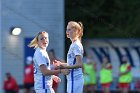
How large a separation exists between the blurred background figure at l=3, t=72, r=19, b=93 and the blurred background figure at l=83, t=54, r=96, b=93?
329cm

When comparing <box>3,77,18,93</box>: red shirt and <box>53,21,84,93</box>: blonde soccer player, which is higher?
<box>53,21,84,93</box>: blonde soccer player

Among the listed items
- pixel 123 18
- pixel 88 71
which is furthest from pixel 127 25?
pixel 88 71

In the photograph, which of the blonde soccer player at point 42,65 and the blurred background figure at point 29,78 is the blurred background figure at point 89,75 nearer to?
the blurred background figure at point 29,78

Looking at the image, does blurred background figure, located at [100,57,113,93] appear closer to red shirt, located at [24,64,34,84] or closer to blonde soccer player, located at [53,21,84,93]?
red shirt, located at [24,64,34,84]

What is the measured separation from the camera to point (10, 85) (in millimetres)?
25125

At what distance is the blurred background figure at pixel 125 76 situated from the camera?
26466 millimetres

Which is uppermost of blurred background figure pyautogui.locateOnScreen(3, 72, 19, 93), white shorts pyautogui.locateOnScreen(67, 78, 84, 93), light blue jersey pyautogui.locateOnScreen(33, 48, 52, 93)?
light blue jersey pyautogui.locateOnScreen(33, 48, 52, 93)

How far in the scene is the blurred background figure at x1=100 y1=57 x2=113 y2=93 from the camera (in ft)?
88.2

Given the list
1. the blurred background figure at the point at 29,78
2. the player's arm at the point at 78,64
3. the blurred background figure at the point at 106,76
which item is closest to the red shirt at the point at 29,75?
the blurred background figure at the point at 29,78

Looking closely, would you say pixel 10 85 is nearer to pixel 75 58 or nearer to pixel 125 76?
pixel 125 76

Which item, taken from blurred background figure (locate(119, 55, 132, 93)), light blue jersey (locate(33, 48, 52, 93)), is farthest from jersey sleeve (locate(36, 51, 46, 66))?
blurred background figure (locate(119, 55, 132, 93))

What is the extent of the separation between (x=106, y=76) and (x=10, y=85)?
3.89m

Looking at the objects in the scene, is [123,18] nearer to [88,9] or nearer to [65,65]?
[88,9]

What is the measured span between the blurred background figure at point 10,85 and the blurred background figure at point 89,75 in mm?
3292
